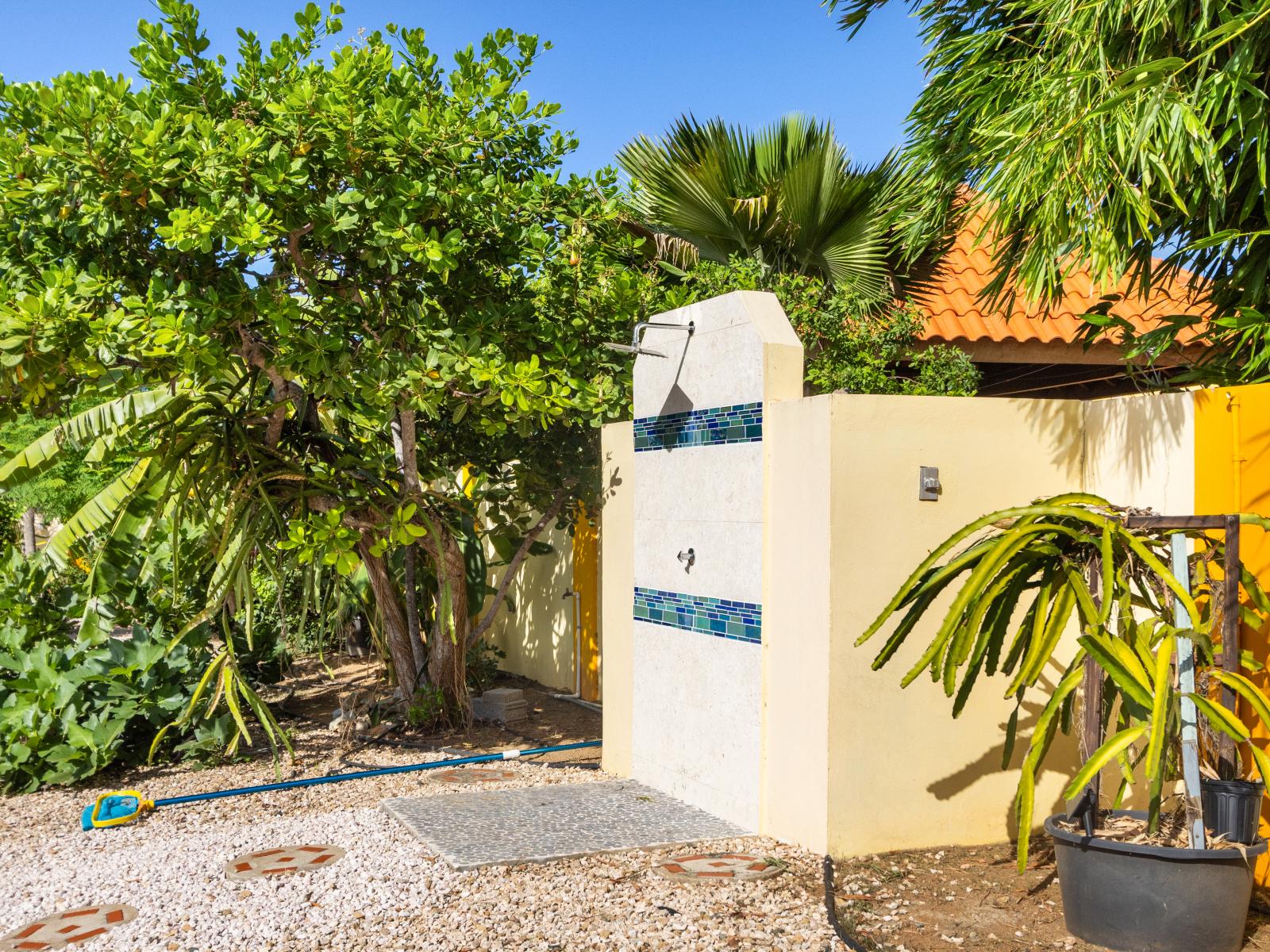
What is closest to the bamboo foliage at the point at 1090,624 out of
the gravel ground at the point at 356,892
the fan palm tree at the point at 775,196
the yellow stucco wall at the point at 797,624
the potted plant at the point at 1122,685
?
the potted plant at the point at 1122,685

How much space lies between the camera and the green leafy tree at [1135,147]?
17.8 ft

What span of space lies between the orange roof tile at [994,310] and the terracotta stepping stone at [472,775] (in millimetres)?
4907

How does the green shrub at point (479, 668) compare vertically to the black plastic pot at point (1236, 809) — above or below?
below

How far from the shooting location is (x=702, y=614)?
6.86 meters

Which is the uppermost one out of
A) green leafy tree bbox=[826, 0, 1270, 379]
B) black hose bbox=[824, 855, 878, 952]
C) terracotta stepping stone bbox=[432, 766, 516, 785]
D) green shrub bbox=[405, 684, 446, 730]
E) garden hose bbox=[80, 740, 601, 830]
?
green leafy tree bbox=[826, 0, 1270, 379]

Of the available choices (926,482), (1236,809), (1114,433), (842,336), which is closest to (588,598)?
(842,336)

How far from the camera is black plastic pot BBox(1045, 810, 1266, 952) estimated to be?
13.7 ft

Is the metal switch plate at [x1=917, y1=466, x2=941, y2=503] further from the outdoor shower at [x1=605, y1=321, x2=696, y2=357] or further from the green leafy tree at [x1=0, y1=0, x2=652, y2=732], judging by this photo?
the green leafy tree at [x1=0, y1=0, x2=652, y2=732]

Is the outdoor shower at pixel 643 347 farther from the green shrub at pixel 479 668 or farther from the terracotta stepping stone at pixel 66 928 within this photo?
the terracotta stepping stone at pixel 66 928

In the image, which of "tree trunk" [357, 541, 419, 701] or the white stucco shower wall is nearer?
the white stucco shower wall

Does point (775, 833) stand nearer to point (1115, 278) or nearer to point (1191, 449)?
point (1191, 449)

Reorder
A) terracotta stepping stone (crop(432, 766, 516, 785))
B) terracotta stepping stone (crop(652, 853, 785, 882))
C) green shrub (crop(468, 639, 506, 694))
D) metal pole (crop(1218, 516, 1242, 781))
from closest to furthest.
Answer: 1. metal pole (crop(1218, 516, 1242, 781))
2. terracotta stepping stone (crop(652, 853, 785, 882))
3. terracotta stepping stone (crop(432, 766, 516, 785))
4. green shrub (crop(468, 639, 506, 694))

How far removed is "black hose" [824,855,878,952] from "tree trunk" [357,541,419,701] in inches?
191

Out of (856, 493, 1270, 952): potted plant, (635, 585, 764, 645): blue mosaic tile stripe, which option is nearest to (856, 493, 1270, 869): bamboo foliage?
(856, 493, 1270, 952): potted plant
